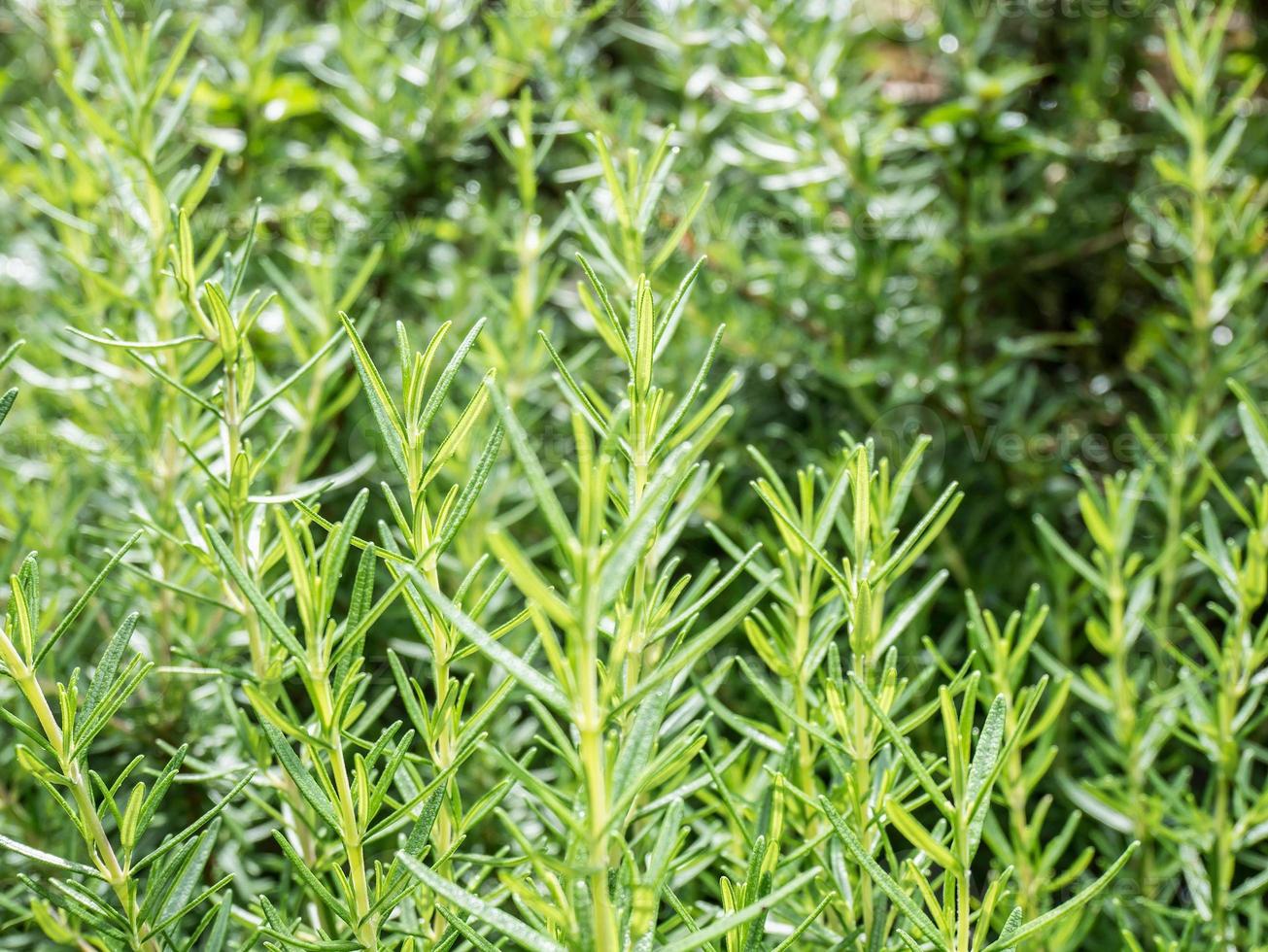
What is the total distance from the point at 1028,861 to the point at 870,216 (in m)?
0.55

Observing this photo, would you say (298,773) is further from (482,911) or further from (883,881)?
(883,881)

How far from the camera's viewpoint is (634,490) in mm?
387

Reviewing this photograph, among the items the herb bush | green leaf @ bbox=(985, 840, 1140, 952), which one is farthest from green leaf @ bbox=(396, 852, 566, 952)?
green leaf @ bbox=(985, 840, 1140, 952)

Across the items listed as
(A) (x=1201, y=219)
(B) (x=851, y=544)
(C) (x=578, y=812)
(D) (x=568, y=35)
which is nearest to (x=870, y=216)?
(A) (x=1201, y=219)

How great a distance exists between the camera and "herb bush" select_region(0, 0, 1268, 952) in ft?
1.24

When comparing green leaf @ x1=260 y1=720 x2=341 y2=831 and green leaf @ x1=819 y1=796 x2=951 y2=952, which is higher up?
green leaf @ x1=260 y1=720 x2=341 y2=831

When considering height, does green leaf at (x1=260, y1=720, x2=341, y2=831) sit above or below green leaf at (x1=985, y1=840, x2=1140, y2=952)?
above

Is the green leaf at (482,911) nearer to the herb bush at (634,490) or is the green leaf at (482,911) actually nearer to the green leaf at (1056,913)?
the herb bush at (634,490)

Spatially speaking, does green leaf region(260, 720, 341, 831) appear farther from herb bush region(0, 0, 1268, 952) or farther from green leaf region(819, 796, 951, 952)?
green leaf region(819, 796, 951, 952)

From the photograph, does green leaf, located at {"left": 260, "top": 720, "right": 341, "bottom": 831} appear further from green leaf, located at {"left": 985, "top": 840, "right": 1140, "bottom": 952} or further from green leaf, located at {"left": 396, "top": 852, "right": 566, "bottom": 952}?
green leaf, located at {"left": 985, "top": 840, "right": 1140, "bottom": 952}

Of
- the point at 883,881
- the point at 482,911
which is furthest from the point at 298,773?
the point at 883,881

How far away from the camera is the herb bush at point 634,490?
0.38 m

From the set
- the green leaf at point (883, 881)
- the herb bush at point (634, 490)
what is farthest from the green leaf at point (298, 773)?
the green leaf at point (883, 881)

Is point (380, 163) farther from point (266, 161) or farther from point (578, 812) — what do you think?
point (578, 812)
